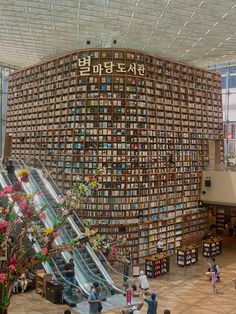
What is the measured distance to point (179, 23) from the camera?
13383mm

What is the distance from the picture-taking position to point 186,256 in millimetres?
13609

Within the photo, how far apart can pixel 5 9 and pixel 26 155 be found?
17.9ft

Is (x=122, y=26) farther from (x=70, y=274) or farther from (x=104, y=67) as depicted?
(x=70, y=274)

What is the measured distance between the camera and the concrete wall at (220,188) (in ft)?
51.4

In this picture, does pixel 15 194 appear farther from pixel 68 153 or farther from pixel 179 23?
pixel 179 23

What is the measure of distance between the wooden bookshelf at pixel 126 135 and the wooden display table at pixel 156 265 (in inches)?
47.5

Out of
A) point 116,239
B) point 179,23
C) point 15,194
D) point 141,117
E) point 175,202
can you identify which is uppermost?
point 179,23

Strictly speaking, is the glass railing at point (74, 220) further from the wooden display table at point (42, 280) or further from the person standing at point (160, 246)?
the person standing at point (160, 246)

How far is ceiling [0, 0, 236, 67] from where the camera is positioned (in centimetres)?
1195

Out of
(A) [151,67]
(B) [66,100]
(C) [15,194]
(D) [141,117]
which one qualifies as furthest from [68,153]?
(C) [15,194]

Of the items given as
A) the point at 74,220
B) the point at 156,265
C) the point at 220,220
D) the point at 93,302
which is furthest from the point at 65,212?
the point at 220,220

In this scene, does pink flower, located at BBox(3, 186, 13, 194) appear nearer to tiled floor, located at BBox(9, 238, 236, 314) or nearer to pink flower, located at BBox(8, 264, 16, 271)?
pink flower, located at BBox(8, 264, 16, 271)

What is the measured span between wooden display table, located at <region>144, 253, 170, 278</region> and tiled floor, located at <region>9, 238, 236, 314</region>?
0.70ft

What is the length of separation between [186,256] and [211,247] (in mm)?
1662
